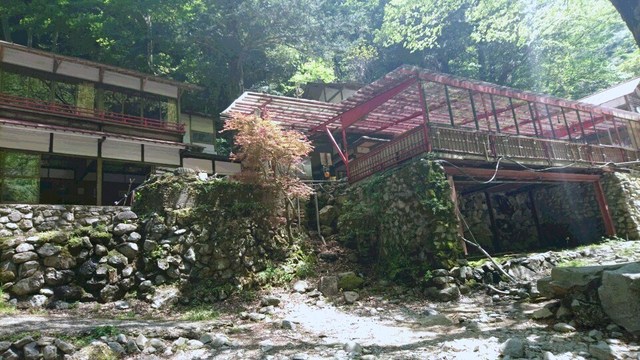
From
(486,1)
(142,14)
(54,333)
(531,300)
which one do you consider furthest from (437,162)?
(142,14)

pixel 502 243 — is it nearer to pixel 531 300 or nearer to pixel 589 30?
pixel 531 300

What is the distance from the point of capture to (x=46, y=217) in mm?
12523

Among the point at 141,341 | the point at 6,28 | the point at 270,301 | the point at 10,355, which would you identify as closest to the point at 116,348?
the point at 141,341

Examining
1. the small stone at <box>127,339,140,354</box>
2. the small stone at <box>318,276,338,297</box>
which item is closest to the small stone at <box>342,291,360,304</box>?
the small stone at <box>318,276,338,297</box>

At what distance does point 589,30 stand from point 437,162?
30.2 m

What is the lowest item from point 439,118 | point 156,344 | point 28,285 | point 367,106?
point 156,344

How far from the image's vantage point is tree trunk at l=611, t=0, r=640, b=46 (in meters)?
6.17

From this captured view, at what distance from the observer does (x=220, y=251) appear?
11.7m

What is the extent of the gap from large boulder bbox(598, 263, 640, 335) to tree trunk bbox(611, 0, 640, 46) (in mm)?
3928

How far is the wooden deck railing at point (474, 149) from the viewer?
12.7 meters

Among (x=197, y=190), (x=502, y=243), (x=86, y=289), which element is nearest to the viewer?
(x=86, y=289)

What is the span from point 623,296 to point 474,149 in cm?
758

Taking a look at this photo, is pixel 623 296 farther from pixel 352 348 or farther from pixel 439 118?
pixel 439 118

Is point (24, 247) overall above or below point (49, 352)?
above
